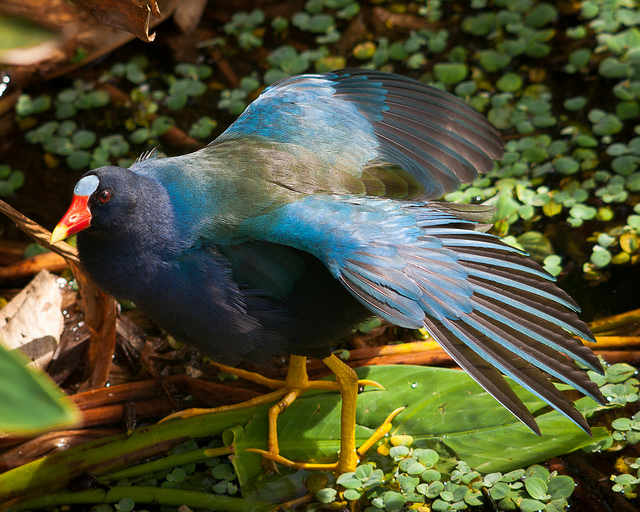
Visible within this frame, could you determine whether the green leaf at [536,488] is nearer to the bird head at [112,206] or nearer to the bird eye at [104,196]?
the bird head at [112,206]

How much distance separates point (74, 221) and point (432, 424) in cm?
133

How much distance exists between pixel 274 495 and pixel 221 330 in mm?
645

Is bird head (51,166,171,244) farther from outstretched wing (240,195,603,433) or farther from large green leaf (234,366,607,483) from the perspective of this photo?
large green leaf (234,366,607,483)

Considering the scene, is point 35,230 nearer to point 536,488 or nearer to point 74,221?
point 74,221

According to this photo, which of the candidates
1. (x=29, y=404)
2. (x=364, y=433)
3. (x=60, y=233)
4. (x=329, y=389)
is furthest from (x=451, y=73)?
(x=29, y=404)

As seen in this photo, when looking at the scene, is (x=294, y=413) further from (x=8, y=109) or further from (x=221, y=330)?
(x=8, y=109)

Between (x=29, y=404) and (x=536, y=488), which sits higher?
(x=29, y=404)

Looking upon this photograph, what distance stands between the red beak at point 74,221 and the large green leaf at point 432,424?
0.93 m

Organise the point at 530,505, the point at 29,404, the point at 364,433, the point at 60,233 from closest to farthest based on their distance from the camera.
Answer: the point at 29,404 → the point at 60,233 → the point at 530,505 → the point at 364,433

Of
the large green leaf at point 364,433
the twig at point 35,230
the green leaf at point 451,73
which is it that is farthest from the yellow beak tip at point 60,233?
the green leaf at point 451,73

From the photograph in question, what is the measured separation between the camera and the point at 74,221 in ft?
5.77

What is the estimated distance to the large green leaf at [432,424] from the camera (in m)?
2.03

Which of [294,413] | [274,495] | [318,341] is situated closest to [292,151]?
A: [318,341]

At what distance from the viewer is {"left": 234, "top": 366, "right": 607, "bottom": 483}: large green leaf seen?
6.66ft
